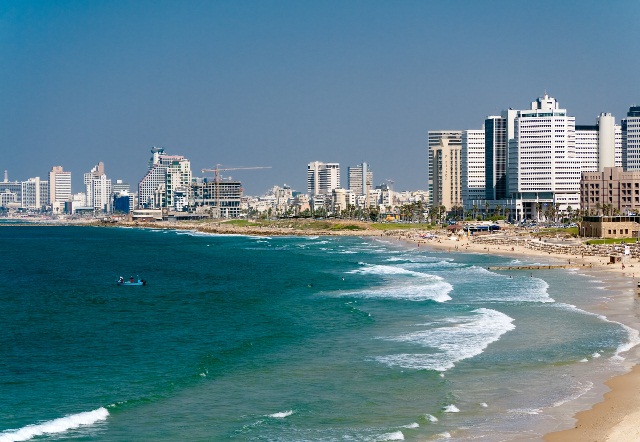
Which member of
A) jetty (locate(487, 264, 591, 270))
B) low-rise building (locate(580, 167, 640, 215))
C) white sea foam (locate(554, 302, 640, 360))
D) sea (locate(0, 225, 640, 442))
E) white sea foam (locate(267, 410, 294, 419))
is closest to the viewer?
sea (locate(0, 225, 640, 442))

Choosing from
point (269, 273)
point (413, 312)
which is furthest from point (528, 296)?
point (269, 273)

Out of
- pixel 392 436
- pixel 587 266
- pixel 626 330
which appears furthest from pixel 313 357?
pixel 587 266

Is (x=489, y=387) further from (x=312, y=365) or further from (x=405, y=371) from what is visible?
(x=312, y=365)

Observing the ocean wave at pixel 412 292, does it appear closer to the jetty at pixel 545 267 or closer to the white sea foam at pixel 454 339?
the white sea foam at pixel 454 339

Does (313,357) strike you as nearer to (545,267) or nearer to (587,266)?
(545,267)

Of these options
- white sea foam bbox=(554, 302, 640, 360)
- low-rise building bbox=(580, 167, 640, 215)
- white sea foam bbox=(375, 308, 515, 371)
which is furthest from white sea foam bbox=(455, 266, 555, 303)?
low-rise building bbox=(580, 167, 640, 215)

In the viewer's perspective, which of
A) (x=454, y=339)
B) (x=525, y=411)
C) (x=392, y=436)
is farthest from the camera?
(x=454, y=339)

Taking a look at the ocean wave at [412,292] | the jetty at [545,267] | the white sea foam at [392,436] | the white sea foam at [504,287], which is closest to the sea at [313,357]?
the white sea foam at [392,436]

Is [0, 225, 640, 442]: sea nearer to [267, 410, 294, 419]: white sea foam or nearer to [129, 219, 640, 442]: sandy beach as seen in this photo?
[267, 410, 294, 419]: white sea foam

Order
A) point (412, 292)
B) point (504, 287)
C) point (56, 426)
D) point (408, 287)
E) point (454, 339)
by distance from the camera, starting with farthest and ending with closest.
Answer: point (408, 287) < point (504, 287) < point (412, 292) < point (454, 339) < point (56, 426)
